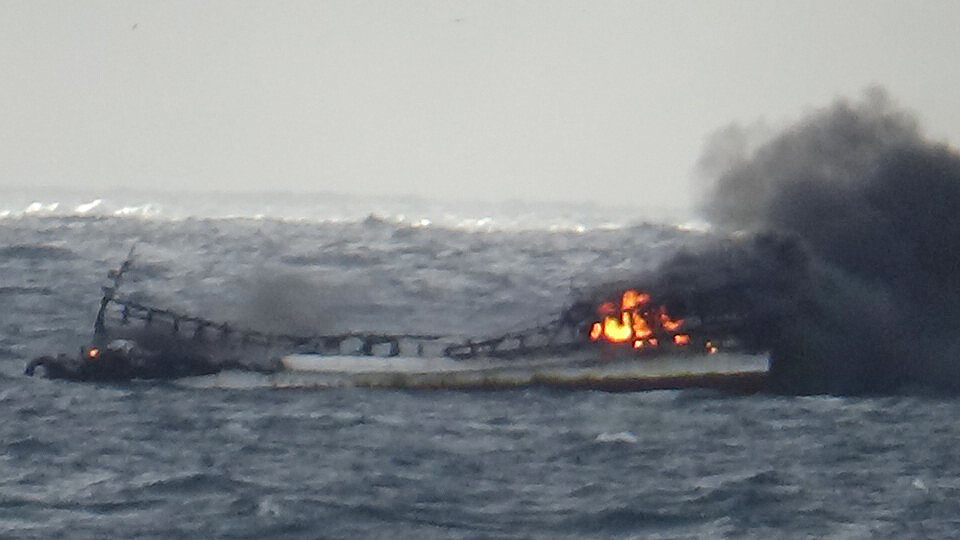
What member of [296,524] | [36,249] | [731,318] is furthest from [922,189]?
[36,249]

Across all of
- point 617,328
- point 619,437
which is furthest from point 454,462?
point 617,328

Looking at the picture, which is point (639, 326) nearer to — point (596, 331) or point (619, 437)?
point (596, 331)

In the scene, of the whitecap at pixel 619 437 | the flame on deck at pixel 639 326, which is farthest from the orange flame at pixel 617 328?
the whitecap at pixel 619 437

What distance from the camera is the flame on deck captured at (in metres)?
80.9

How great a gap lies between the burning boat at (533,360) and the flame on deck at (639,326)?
0.05 m

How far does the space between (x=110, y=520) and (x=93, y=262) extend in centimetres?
9811

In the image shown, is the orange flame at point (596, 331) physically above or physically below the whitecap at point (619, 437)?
above

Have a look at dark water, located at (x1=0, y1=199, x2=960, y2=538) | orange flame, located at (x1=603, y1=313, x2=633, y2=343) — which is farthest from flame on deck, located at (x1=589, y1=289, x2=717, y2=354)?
dark water, located at (x1=0, y1=199, x2=960, y2=538)

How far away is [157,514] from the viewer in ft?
166

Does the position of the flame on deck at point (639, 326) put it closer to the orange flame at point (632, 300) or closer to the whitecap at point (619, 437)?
the orange flame at point (632, 300)

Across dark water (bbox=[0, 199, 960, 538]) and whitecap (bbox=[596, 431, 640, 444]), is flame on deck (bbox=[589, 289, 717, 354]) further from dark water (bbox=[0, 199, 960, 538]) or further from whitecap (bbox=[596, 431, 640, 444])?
whitecap (bbox=[596, 431, 640, 444])

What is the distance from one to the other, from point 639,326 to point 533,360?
19.1 feet

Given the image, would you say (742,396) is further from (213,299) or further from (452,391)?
(213,299)

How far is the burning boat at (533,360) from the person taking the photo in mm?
78875
